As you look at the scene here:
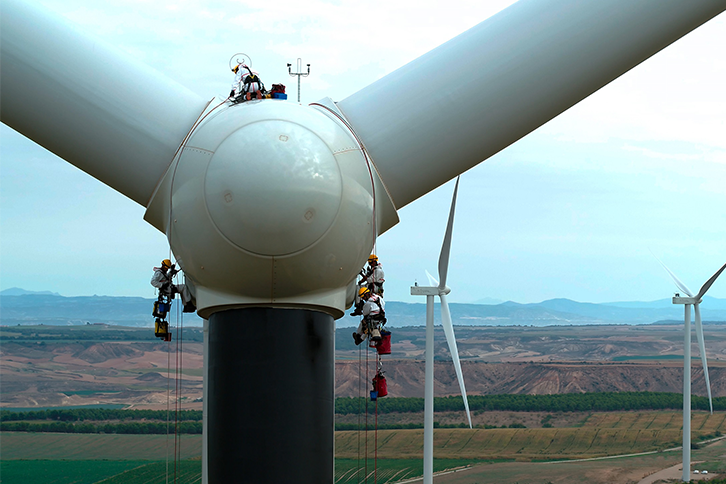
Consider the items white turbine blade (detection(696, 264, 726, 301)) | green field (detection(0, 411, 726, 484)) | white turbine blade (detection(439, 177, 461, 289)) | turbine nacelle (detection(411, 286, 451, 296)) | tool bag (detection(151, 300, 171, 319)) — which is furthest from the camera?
green field (detection(0, 411, 726, 484))

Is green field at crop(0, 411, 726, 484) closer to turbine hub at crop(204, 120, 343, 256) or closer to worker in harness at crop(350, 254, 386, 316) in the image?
worker in harness at crop(350, 254, 386, 316)

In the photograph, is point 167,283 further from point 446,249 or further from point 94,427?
point 94,427

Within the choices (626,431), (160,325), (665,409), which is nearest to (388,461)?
(626,431)

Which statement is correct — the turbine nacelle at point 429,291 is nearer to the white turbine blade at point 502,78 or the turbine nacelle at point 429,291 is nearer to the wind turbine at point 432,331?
the wind turbine at point 432,331

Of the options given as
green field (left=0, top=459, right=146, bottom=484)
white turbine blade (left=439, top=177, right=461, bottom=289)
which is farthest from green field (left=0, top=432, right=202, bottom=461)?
white turbine blade (left=439, top=177, right=461, bottom=289)

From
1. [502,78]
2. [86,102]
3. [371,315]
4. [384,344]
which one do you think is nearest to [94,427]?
[86,102]

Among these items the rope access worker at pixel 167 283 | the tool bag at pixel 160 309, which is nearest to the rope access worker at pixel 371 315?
the rope access worker at pixel 167 283

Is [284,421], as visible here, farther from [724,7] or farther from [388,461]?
[388,461]
